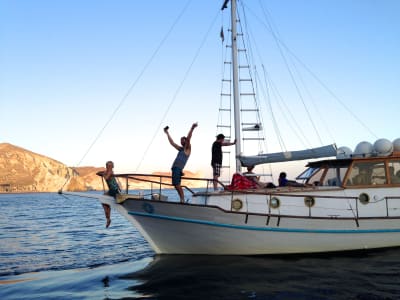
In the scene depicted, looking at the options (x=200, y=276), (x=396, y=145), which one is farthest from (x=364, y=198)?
(x=200, y=276)

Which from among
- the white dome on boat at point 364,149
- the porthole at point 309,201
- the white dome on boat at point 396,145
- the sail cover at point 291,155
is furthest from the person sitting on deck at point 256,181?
the white dome on boat at point 396,145

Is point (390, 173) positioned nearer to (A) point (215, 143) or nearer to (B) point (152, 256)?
(A) point (215, 143)

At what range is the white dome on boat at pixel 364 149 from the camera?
11870mm

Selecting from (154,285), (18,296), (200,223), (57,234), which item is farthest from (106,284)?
(57,234)

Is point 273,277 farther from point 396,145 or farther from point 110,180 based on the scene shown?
point 396,145

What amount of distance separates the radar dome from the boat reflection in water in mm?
3162

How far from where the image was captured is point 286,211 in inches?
420

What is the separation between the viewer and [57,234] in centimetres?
1920

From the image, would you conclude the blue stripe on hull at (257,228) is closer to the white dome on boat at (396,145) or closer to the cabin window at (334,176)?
the cabin window at (334,176)

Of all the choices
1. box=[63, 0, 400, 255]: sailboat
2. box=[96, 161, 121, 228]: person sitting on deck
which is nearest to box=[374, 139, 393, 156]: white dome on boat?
box=[63, 0, 400, 255]: sailboat

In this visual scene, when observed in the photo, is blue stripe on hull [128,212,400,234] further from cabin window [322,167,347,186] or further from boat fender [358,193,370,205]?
cabin window [322,167,347,186]

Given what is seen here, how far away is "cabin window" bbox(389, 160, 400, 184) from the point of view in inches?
450

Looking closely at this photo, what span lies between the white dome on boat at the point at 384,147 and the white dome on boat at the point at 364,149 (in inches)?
12.4

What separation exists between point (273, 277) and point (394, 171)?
19.6 ft
